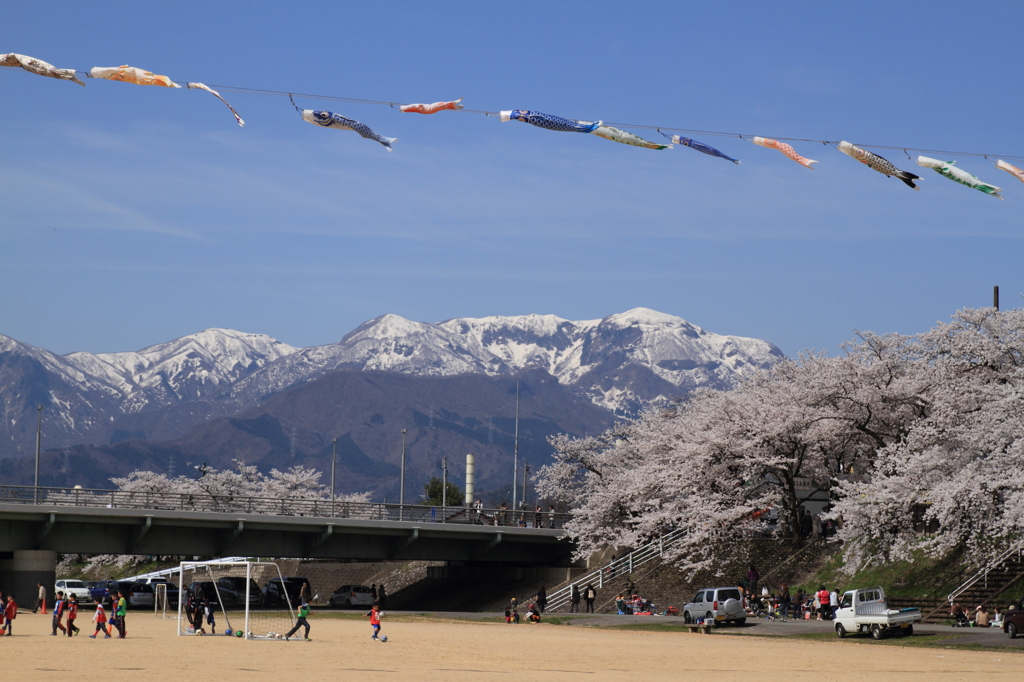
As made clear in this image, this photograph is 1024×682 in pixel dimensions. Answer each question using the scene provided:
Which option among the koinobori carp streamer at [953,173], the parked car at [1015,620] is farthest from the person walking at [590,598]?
the koinobori carp streamer at [953,173]

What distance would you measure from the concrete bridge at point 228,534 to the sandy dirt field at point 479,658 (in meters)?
12.3

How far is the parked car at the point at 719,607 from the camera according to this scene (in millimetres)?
A: 44156

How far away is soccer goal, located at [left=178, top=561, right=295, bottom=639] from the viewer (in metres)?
42.1

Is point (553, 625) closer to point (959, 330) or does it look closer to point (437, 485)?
point (959, 330)

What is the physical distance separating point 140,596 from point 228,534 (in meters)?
9.19

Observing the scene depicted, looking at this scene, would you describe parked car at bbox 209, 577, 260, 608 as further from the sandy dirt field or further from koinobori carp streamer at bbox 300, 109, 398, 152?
koinobori carp streamer at bbox 300, 109, 398, 152

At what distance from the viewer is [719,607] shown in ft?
145

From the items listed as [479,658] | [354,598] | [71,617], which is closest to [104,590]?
[354,598]

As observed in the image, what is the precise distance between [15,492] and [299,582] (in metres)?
20.4

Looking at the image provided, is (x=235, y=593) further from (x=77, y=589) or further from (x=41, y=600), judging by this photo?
(x=41, y=600)

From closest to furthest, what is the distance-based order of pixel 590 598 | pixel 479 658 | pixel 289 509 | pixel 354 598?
pixel 479 658 < pixel 590 598 < pixel 289 509 < pixel 354 598

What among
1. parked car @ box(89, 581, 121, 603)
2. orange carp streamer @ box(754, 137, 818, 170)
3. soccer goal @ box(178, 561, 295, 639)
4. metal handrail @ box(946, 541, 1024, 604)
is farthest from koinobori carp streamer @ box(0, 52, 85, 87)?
parked car @ box(89, 581, 121, 603)

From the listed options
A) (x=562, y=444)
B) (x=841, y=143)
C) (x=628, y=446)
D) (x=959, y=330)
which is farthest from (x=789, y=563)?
(x=841, y=143)

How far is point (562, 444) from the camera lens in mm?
82250
